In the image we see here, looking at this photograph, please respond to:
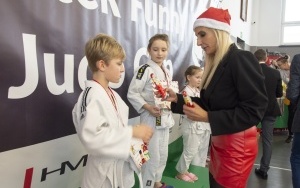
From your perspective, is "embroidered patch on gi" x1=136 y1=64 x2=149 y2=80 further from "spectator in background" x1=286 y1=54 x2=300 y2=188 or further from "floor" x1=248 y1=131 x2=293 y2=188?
"floor" x1=248 y1=131 x2=293 y2=188

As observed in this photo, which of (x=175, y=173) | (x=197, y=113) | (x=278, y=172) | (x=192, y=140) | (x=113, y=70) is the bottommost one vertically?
(x=278, y=172)

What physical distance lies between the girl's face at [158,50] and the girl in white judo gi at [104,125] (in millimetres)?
995

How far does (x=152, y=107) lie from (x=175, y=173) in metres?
1.20

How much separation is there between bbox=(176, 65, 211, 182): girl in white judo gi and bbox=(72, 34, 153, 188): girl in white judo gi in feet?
5.27

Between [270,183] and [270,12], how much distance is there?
6.94m

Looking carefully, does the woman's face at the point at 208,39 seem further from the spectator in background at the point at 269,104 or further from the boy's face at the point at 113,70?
the spectator in background at the point at 269,104

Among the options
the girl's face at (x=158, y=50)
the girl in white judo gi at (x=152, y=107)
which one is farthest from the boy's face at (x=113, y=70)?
the girl's face at (x=158, y=50)

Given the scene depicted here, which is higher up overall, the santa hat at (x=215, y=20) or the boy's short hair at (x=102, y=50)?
the santa hat at (x=215, y=20)

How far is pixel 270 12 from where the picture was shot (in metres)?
8.79

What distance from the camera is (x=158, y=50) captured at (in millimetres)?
2473

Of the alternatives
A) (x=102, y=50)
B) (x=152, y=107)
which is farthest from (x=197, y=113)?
(x=152, y=107)

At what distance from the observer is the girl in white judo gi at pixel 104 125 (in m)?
1.29

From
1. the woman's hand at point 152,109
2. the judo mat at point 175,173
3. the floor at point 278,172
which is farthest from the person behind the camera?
the floor at point 278,172

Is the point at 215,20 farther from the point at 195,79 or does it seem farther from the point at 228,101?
the point at 195,79
